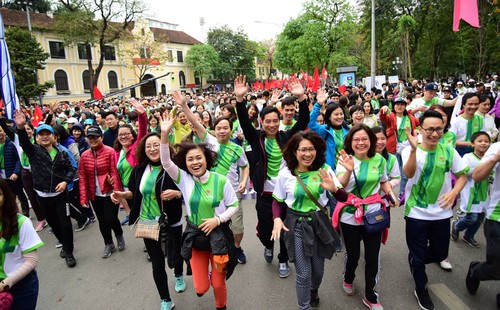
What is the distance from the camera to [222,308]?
3092 mm

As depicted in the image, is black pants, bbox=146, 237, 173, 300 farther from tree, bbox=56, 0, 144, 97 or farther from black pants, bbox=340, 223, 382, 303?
tree, bbox=56, 0, 144, 97

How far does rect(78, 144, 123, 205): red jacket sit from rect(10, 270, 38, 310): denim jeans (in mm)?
1945

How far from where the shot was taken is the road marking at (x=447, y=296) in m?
3.07

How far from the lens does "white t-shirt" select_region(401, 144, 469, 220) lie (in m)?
2.97

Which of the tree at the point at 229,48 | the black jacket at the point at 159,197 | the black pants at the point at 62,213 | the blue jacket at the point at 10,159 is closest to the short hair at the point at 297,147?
the black jacket at the point at 159,197

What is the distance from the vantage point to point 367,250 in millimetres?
3033

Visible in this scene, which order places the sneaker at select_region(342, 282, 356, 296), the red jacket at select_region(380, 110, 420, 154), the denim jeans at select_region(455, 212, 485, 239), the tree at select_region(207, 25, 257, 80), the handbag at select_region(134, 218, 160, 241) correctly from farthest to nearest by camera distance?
1. the tree at select_region(207, 25, 257, 80)
2. the red jacket at select_region(380, 110, 420, 154)
3. the denim jeans at select_region(455, 212, 485, 239)
4. the sneaker at select_region(342, 282, 356, 296)
5. the handbag at select_region(134, 218, 160, 241)

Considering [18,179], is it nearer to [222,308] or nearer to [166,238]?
[166,238]

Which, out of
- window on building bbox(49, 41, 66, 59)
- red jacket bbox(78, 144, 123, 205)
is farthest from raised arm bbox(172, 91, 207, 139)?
window on building bbox(49, 41, 66, 59)

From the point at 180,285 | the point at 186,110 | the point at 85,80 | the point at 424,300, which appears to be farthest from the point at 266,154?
the point at 85,80

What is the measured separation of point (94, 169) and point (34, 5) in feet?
167

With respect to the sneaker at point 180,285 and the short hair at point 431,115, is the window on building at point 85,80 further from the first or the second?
the short hair at point 431,115

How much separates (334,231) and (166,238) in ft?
5.30

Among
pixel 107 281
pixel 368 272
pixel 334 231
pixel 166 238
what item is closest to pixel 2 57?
pixel 107 281
